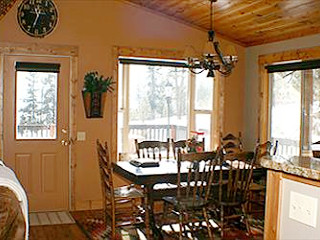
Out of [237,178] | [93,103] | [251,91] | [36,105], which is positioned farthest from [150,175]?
[251,91]

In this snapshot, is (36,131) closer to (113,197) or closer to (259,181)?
(113,197)

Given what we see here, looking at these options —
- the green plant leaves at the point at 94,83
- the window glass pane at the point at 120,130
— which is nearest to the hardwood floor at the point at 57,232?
the window glass pane at the point at 120,130

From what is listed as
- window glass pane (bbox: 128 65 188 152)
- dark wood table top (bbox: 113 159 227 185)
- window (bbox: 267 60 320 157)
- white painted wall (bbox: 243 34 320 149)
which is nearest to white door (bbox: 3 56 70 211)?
window glass pane (bbox: 128 65 188 152)

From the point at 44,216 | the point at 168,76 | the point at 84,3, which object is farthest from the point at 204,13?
the point at 44,216

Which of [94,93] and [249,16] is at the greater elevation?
[249,16]

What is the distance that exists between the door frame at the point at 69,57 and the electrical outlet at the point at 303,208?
14.7 ft

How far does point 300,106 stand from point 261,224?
165 centimetres

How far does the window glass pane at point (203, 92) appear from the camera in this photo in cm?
677

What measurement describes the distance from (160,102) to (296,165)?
4.90m

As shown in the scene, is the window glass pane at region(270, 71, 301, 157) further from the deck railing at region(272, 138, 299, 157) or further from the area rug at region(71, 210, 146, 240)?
the area rug at region(71, 210, 146, 240)

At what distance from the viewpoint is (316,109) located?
18.0 ft

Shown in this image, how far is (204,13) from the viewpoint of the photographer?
5891mm

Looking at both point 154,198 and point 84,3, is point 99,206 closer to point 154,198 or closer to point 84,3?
point 154,198

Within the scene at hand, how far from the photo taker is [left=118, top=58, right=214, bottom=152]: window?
20.9 feet
